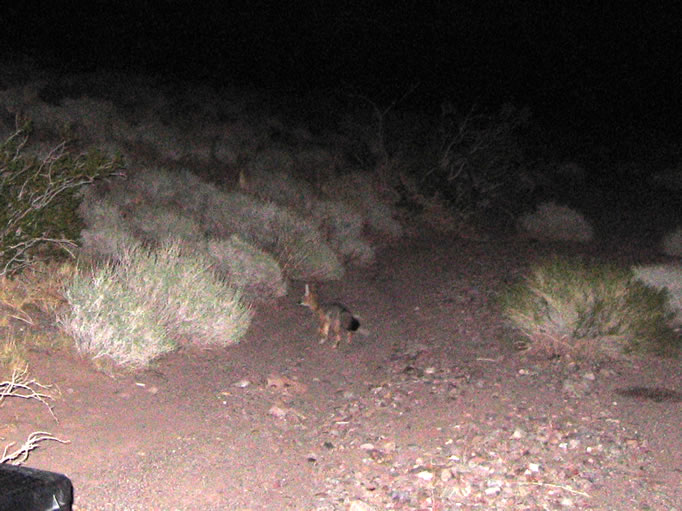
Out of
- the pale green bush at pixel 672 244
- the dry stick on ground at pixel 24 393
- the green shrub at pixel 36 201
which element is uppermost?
the pale green bush at pixel 672 244

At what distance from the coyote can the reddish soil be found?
0.72 feet

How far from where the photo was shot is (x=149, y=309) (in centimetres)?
655

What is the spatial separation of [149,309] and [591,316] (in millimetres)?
4315

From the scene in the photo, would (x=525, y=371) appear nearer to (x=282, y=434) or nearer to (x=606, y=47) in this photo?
(x=282, y=434)

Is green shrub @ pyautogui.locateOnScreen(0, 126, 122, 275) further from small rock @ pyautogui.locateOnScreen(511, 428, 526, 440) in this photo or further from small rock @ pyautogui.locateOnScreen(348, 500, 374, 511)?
small rock @ pyautogui.locateOnScreen(511, 428, 526, 440)

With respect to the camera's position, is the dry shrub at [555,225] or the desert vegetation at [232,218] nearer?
the desert vegetation at [232,218]

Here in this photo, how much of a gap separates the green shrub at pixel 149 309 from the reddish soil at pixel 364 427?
0.66 feet

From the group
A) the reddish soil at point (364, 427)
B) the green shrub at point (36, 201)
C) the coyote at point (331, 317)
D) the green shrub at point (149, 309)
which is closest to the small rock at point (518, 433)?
the reddish soil at point (364, 427)

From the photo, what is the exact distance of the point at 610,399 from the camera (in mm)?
6426

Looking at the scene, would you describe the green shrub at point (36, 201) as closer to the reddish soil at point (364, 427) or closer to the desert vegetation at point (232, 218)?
the desert vegetation at point (232, 218)

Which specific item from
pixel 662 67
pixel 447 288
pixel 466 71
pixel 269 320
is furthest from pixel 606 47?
pixel 269 320

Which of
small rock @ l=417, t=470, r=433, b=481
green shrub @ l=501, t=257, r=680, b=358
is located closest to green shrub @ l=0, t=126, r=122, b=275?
small rock @ l=417, t=470, r=433, b=481

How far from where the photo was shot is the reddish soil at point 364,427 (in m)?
4.68

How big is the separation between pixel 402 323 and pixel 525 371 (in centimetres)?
218
